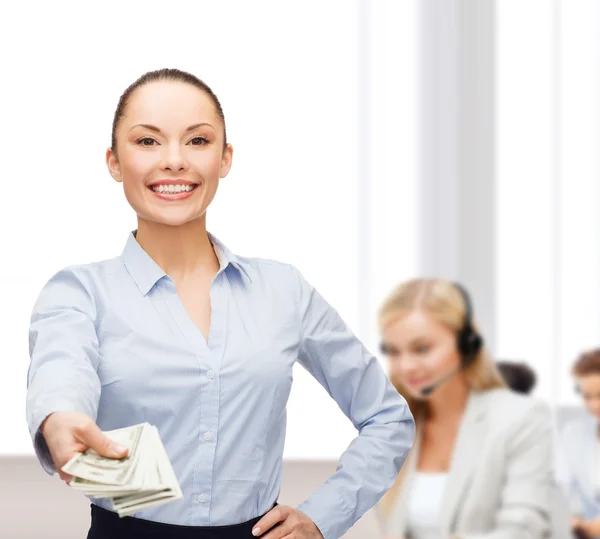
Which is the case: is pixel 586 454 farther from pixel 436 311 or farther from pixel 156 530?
pixel 156 530

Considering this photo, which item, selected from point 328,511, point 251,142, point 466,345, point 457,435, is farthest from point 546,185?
point 328,511

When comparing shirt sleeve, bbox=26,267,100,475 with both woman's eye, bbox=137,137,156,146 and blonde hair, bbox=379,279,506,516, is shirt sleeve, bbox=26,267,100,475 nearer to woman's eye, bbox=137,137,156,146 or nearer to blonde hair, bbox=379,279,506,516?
woman's eye, bbox=137,137,156,146

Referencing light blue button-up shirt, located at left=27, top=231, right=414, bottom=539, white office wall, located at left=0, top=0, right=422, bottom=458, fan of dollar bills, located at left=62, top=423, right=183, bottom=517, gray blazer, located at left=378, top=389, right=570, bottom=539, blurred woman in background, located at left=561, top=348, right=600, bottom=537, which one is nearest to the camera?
fan of dollar bills, located at left=62, top=423, right=183, bottom=517

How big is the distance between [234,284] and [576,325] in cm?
398

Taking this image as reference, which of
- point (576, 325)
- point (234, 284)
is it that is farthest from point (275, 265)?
point (576, 325)

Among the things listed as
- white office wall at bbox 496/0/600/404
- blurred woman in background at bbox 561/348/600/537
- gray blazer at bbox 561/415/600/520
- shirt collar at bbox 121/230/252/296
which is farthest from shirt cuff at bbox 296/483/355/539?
white office wall at bbox 496/0/600/404

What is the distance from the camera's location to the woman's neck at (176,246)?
140cm

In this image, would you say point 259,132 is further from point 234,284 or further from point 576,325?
point 234,284

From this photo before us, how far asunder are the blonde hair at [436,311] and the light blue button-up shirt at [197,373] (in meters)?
1.49

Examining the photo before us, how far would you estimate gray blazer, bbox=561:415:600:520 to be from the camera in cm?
333

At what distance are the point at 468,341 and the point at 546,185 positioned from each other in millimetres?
2354

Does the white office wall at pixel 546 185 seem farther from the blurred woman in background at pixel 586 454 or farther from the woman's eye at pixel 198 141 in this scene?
the woman's eye at pixel 198 141

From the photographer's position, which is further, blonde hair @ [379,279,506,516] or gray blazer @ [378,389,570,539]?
blonde hair @ [379,279,506,516]

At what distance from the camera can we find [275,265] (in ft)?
4.94
